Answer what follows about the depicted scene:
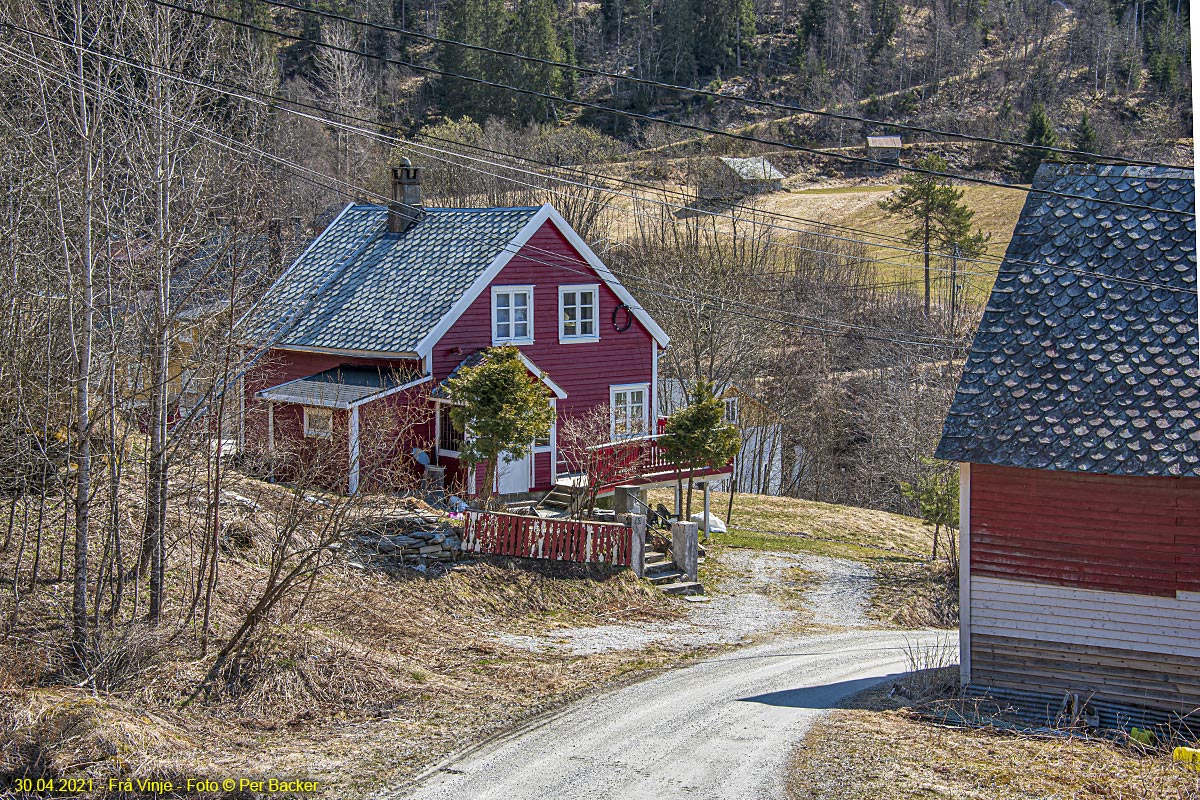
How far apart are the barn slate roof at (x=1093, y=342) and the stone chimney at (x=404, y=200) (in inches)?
709

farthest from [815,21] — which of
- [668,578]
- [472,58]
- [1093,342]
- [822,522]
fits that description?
[1093,342]

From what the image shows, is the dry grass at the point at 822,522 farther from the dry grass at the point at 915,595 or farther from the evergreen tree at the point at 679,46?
the evergreen tree at the point at 679,46

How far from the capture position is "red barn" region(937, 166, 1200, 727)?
14.5 metres

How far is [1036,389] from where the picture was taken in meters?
15.4

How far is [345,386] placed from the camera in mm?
25969

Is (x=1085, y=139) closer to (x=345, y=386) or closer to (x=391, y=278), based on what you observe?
(x=391, y=278)

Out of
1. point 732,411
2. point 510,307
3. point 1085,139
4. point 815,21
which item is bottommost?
point 732,411

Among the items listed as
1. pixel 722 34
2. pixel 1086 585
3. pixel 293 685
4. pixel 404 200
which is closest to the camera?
pixel 293 685

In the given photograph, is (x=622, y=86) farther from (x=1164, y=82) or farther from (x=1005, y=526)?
(x=1005, y=526)

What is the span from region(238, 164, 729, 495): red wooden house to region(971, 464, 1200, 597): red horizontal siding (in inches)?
496

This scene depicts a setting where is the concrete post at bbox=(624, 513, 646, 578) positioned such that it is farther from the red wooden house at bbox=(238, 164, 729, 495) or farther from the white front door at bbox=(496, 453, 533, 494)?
the red wooden house at bbox=(238, 164, 729, 495)

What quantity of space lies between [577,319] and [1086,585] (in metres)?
16.0

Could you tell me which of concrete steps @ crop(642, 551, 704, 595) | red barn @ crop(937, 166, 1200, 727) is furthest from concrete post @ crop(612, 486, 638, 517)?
red barn @ crop(937, 166, 1200, 727)

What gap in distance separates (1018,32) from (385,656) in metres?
126
